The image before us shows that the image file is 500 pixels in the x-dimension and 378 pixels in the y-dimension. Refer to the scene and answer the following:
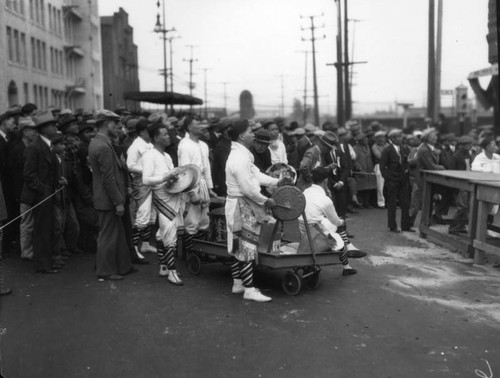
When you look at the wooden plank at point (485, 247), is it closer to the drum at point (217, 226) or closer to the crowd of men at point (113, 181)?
the crowd of men at point (113, 181)

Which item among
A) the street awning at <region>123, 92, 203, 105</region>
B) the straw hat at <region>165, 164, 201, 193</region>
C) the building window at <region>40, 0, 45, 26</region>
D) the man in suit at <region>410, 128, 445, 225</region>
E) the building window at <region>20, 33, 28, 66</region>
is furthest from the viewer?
the building window at <region>40, 0, 45, 26</region>

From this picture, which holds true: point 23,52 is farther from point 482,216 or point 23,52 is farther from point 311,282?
point 311,282

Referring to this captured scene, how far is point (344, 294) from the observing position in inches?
297

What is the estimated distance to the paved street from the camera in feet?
17.1

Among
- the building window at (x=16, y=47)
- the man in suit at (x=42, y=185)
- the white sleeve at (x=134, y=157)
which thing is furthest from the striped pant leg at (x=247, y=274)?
the building window at (x=16, y=47)

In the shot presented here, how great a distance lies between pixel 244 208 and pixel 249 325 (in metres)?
1.47

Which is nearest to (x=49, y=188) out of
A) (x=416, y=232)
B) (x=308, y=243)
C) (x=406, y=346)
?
(x=308, y=243)

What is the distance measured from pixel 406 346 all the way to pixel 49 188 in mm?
4898

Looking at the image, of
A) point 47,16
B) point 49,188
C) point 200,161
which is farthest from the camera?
point 47,16

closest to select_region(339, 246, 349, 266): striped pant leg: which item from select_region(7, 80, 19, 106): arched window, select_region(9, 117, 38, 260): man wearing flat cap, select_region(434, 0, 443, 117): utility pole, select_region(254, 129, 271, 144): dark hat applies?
select_region(254, 129, 271, 144): dark hat

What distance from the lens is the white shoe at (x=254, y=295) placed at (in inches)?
280

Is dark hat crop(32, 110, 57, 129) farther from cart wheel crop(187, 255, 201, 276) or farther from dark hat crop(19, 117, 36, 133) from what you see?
cart wheel crop(187, 255, 201, 276)

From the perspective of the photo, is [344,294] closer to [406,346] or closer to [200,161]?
[406,346]

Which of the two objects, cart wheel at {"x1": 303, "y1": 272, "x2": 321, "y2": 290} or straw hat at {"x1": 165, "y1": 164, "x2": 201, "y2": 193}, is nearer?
cart wheel at {"x1": 303, "y1": 272, "x2": 321, "y2": 290}
